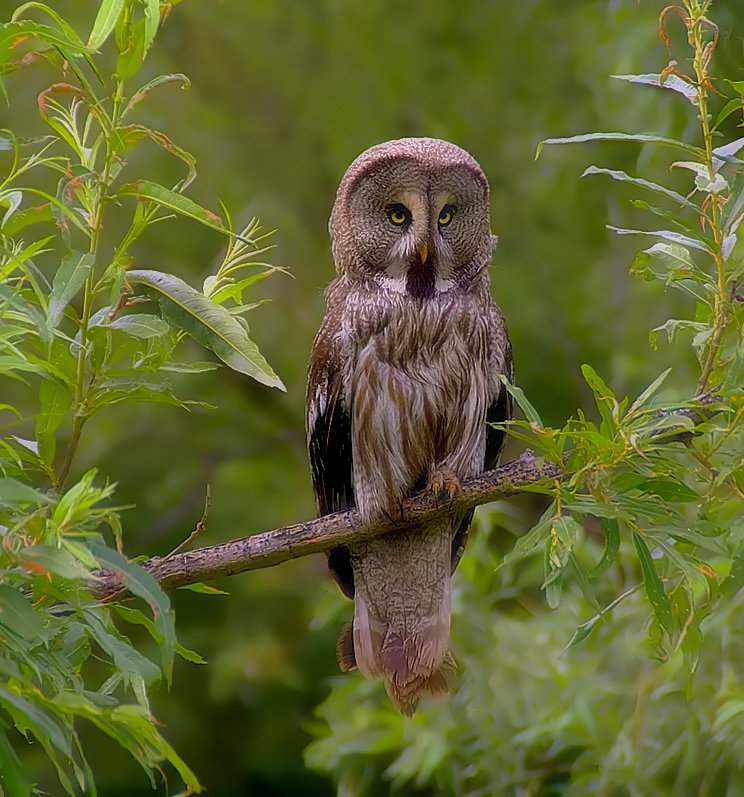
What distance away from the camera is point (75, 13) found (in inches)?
235

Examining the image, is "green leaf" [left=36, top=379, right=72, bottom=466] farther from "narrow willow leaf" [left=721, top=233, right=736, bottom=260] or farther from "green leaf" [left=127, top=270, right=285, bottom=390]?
"narrow willow leaf" [left=721, top=233, right=736, bottom=260]

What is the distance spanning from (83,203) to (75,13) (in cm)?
441

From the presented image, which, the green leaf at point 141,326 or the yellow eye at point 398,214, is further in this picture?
the yellow eye at point 398,214

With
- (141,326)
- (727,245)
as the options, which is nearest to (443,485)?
(727,245)

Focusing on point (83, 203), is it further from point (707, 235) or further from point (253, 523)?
point (253, 523)

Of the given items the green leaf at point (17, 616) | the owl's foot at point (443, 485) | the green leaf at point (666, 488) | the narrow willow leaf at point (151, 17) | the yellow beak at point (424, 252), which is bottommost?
the owl's foot at point (443, 485)

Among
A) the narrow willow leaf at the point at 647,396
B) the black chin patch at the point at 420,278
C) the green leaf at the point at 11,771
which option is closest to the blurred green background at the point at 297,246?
the black chin patch at the point at 420,278

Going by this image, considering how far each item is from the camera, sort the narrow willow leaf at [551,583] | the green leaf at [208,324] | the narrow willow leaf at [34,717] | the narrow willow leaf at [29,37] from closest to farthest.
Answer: the narrow willow leaf at [34,717]
the narrow willow leaf at [29,37]
the narrow willow leaf at [551,583]
the green leaf at [208,324]

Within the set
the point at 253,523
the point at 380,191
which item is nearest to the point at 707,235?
the point at 380,191

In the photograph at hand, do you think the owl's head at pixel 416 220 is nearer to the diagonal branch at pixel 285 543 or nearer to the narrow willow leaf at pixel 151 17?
the diagonal branch at pixel 285 543

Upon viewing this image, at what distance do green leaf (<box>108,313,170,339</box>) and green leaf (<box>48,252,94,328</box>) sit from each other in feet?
0.51

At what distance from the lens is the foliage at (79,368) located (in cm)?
162

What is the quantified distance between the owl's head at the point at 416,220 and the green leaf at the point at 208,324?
3.43 feet

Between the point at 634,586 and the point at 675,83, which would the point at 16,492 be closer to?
the point at 675,83
